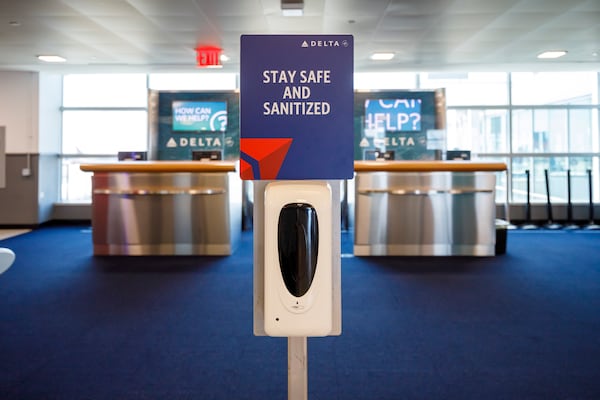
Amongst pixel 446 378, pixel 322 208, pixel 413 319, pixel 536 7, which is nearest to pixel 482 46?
pixel 536 7

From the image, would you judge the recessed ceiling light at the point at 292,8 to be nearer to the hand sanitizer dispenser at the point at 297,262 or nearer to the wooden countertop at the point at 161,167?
the wooden countertop at the point at 161,167

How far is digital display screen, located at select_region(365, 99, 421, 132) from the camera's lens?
28.7 feet

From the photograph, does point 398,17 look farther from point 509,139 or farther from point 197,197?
point 509,139

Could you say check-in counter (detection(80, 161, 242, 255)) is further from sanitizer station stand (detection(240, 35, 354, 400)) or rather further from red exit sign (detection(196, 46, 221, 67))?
sanitizer station stand (detection(240, 35, 354, 400))

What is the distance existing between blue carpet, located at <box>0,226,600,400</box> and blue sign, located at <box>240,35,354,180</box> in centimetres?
147

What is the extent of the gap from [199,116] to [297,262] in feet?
26.2

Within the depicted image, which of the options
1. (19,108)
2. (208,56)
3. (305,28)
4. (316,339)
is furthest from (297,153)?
(19,108)

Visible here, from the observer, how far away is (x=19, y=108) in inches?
349

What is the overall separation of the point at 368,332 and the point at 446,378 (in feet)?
2.50

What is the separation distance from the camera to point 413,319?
3.52 m

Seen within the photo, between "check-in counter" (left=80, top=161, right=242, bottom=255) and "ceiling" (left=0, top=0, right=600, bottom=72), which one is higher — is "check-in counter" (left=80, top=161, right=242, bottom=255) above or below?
below

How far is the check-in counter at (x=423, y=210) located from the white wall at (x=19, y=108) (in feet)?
20.4

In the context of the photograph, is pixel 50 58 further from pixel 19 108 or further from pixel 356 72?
pixel 356 72

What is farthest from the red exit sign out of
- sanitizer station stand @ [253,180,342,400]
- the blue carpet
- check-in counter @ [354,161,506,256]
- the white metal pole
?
the white metal pole
